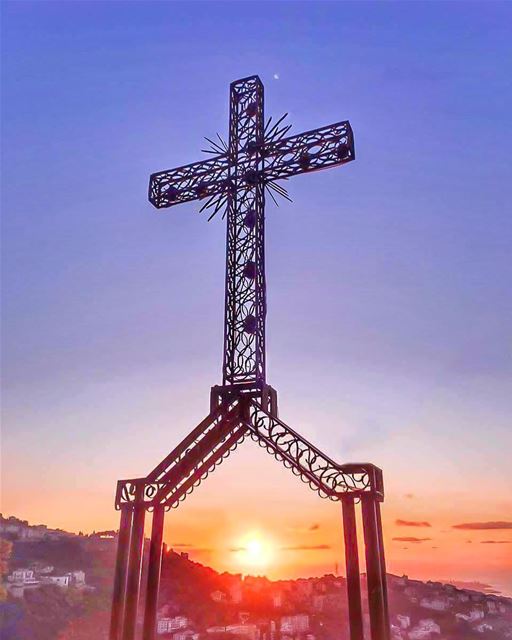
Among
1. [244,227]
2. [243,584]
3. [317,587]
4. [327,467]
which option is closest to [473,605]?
[317,587]

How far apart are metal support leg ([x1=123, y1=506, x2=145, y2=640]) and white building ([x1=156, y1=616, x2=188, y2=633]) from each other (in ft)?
27.5

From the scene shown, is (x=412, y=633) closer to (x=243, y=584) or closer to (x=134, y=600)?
(x=243, y=584)

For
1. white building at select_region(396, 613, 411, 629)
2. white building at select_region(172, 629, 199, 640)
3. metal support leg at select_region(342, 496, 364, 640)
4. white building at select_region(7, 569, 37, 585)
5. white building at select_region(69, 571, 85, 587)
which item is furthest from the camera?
white building at select_region(69, 571, 85, 587)

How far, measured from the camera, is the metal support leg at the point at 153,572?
6.39 m

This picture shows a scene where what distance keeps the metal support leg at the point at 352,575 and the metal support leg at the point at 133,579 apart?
2820 millimetres

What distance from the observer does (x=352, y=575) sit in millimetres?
5543

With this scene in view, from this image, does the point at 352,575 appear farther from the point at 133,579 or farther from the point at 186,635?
the point at 186,635

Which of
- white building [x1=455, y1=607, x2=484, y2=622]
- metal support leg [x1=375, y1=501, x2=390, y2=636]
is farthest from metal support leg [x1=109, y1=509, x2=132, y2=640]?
white building [x1=455, y1=607, x2=484, y2=622]

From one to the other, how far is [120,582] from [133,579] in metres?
0.18

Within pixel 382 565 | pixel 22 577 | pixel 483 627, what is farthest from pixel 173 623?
pixel 382 565

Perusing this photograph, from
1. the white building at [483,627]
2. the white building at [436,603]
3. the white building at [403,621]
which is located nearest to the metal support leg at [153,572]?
the white building at [403,621]

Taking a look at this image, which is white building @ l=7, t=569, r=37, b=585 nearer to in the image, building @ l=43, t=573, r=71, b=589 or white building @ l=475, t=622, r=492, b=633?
building @ l=43, t=573, r=71, b=589

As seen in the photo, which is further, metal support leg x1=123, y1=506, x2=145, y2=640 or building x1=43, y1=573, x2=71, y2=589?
building x1=43, y1=573, x2=71, y2=589

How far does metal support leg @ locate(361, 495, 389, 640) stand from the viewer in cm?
523
